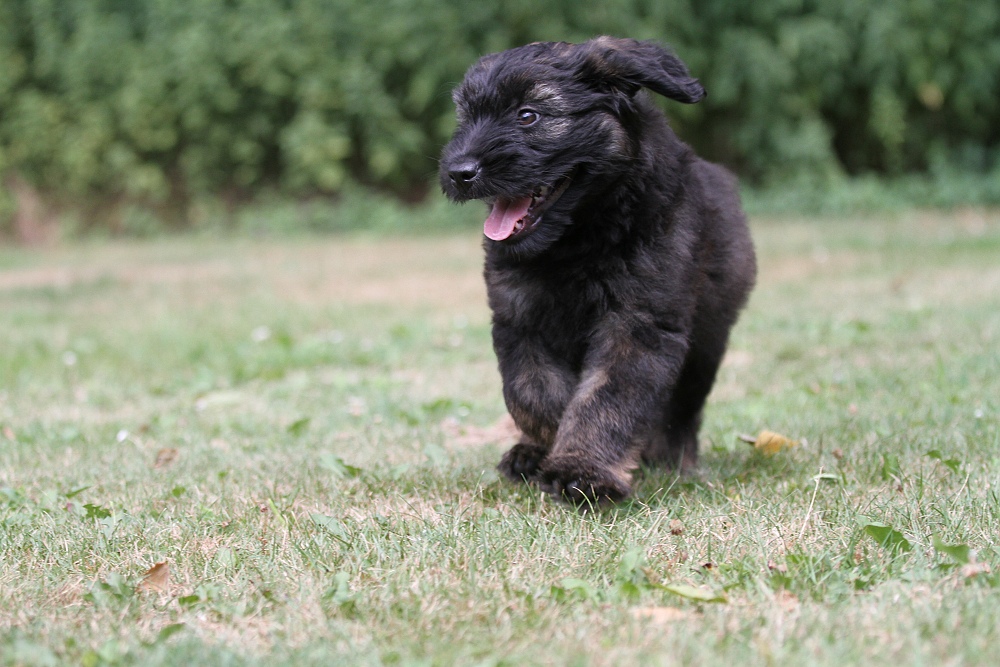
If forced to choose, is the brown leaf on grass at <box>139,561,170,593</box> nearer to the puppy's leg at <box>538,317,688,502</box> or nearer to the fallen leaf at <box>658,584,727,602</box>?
the puppy's leg at <box>538,317,688,502</box>

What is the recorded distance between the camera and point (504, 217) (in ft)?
10.8

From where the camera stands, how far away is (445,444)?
4.38m

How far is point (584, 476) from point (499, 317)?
0.59 metres

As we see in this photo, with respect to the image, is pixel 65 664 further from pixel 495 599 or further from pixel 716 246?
pixel 716 246

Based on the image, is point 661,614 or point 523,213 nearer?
point 661,614

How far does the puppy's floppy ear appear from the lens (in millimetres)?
3322

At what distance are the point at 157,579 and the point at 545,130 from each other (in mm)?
1607

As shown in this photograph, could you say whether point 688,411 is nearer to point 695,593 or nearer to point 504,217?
point 504,217

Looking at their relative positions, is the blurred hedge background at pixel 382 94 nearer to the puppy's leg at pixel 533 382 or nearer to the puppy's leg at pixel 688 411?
the puppy's leg at pixel 688 411

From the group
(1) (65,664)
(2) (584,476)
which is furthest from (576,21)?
(1) (65,664)

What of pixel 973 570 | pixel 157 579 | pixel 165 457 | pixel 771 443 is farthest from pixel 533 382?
pixel 165 457

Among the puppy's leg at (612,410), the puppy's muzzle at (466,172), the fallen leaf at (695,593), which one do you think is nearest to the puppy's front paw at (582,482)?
the puppy's leg at (612,410)

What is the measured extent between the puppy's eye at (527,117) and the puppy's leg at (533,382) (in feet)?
1.97

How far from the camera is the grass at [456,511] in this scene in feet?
7.41
